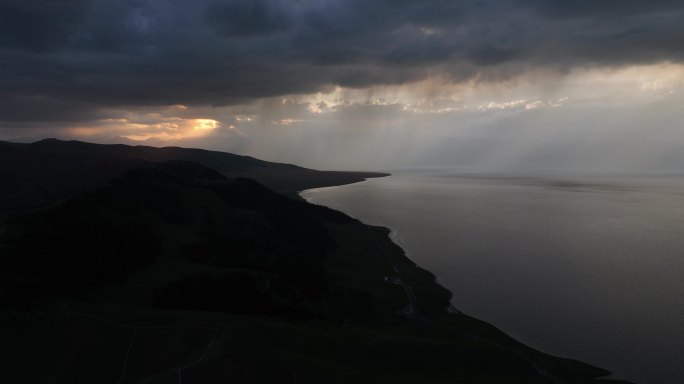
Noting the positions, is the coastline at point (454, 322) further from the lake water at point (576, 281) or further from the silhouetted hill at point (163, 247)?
the silhouetted hill at point (163, 247)

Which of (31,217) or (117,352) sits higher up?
(31,217)

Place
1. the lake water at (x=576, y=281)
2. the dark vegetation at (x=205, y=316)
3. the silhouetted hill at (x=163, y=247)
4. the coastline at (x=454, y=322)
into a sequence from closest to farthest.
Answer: the dark vegetation at (x=205, y=316) < the coastline at (x=454, y=322) < the lake water at (x=576, y=281) < the silhouetted hill at (x=163, y=247)

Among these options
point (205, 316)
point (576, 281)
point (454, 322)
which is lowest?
point (454, 322)

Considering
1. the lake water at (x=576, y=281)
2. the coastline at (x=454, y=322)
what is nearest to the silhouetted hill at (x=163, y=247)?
the coastline at (x=454, y=322)

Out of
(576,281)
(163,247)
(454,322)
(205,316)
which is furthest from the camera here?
(576,281)

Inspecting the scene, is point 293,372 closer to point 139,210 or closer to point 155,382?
point 155,382

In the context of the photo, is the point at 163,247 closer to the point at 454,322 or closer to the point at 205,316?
the point at 205,316

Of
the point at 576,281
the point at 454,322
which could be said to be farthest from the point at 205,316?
the point at 576,281

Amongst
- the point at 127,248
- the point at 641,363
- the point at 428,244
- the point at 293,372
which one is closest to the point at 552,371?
the point at 641,363

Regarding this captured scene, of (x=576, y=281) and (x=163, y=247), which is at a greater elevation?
(x=163, y=247)
